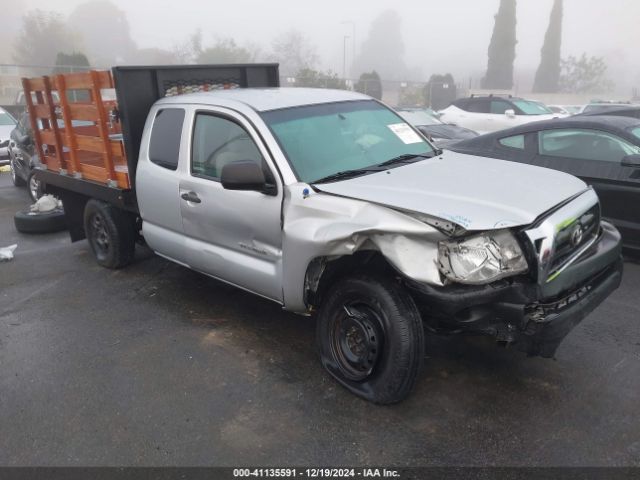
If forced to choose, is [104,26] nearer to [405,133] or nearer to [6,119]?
[6,119]

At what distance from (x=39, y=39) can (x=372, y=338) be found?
9086cm

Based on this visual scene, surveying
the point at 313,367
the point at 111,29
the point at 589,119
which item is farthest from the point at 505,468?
the point at 111,29

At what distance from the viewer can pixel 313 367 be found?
12.2 ft

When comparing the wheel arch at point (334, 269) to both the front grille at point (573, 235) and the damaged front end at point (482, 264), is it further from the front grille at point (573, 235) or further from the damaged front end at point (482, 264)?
the front grille at point (573, 235)

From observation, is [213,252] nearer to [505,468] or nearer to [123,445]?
[123,445]

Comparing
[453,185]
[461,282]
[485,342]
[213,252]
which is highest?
[453,185]

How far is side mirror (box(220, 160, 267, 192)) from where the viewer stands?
3416 mm

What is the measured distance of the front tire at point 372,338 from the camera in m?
2.99

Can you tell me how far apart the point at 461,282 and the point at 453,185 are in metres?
0.73

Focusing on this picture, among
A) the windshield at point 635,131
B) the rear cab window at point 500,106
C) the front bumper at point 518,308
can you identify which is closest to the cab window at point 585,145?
the windshield at point 635,131

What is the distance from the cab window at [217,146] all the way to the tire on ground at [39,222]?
4.08m

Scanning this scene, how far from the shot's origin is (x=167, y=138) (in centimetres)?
455

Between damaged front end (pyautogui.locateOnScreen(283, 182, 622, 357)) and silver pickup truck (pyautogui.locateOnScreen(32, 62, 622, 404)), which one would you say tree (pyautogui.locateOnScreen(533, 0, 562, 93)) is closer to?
silver pickup truck (pyautogui.locateOnScreen(32, 62, 622, 404))

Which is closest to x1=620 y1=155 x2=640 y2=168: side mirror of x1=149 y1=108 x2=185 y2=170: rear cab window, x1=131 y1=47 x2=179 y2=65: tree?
x1=149 y1=108 x2=185 y2=170: rear cab window
